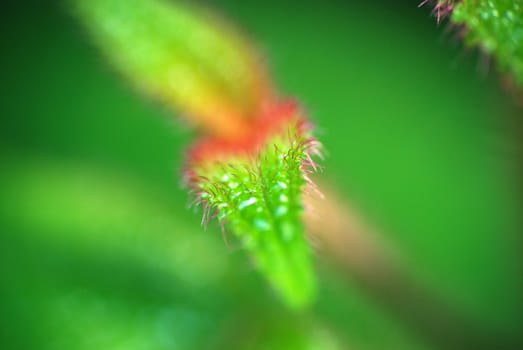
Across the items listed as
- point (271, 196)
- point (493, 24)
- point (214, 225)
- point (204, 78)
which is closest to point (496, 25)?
point (493, 24)

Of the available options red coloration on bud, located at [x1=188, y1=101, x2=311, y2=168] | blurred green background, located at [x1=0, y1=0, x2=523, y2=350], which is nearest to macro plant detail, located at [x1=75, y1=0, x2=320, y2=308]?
red coloration on bud, located at [x1=188, y1=101, x2=311, y2=168]

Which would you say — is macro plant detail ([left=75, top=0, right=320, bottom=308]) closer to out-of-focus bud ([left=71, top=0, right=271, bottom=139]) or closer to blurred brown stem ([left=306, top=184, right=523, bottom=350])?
out-of-focus bud ([left=71, top=0, right=271, bottom=139])

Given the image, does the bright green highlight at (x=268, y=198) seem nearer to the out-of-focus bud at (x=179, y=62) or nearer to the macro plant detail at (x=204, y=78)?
the macro plant detail at (x=204, y=78)

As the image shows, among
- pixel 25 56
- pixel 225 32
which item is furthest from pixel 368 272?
pixel 25 56

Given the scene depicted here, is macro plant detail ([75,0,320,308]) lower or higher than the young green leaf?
higher

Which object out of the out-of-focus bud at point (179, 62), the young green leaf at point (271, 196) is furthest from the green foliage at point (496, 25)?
the out-of-focus bud at point (179, 62)

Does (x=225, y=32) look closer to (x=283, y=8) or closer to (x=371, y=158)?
(x=371, y=158)
